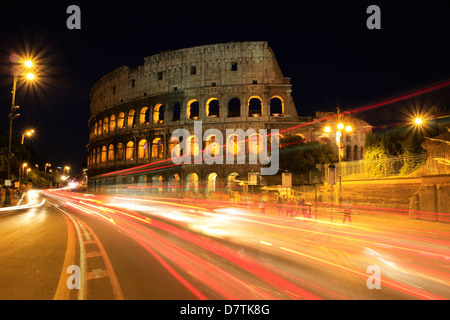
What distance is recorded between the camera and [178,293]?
4.20 metres

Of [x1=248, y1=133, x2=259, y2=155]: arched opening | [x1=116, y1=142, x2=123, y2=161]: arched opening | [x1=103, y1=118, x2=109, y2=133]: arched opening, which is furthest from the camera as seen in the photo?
[x1=103, y1=118, x2=109, y2=133]: arched opening

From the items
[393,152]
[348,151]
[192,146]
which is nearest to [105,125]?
[192,146]

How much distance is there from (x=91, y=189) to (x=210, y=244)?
56.3 metres

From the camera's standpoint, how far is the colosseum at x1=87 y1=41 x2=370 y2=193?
40.4 m

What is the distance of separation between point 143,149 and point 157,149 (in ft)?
10.1

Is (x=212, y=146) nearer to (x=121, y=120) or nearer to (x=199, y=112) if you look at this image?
(x=199, y=112)

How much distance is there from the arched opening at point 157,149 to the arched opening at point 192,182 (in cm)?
650

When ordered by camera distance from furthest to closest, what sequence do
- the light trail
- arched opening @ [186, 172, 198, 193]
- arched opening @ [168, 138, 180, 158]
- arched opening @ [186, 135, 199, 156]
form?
arched opening @ [168, 138, 180, 158] → arched opening @ [186, 135, 199, 156] → arched opening @ [186, 172, 198, 193] → the light trail

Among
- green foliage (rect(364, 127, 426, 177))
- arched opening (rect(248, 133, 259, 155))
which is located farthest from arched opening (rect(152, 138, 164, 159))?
green foliage (rect(364, 127, 426, 177))

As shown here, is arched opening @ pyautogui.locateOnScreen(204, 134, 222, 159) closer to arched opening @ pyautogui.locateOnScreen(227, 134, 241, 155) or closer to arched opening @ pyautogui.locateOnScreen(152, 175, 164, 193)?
arched opening @ pyautogui.locateOnScreen(227, 134, 241, 155)

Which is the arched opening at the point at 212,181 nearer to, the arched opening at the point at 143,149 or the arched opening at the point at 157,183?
the arched opening at the point at 157,183

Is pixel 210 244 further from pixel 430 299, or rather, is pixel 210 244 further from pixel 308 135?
pixel 308 135

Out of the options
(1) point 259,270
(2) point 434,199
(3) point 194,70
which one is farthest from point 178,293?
(3) point 194,70

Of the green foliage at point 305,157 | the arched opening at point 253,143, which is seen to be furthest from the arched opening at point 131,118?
the green foliage at point 305,157
